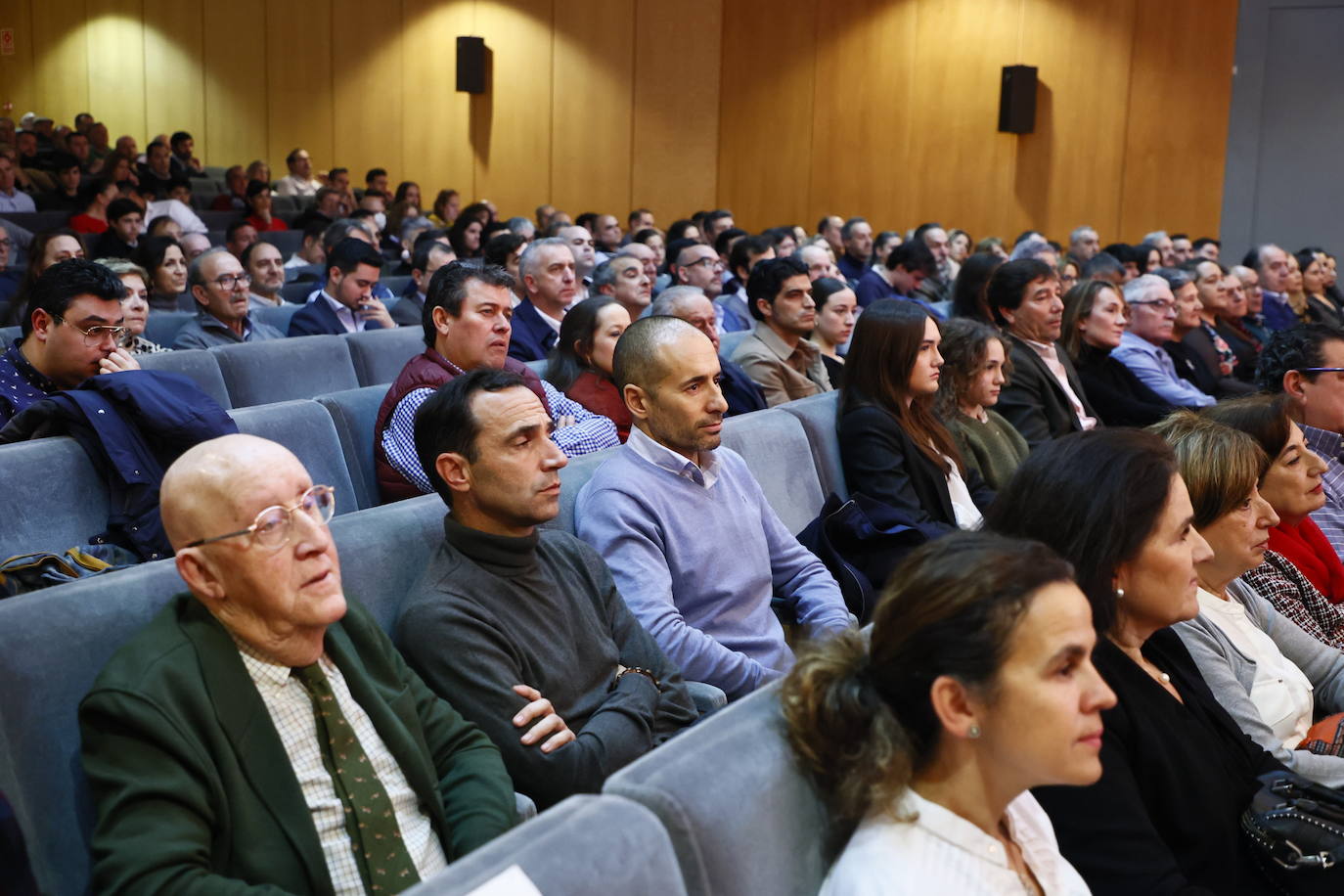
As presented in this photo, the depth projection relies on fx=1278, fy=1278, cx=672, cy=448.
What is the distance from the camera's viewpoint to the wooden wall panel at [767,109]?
1317 cm

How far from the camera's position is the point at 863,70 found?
12.8m

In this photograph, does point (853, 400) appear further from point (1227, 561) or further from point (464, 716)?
point (464, 716)

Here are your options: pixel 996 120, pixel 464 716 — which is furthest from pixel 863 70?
pixel 464 716

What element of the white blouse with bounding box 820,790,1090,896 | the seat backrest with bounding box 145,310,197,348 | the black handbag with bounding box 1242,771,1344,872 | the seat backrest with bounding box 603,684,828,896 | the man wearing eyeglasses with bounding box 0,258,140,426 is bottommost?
the black handbag with bounding box 1242,771,1344,872

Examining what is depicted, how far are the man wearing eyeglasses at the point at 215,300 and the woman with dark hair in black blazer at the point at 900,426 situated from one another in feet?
8.59

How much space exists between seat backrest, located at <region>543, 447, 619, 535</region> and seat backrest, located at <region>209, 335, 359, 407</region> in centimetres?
173

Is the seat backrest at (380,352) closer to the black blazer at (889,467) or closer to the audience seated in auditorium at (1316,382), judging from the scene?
the black blazer at (889,467)

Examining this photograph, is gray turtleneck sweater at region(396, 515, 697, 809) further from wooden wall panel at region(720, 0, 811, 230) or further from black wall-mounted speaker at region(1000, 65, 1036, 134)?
wooden wall panel at region(720, 0, 811, 230)

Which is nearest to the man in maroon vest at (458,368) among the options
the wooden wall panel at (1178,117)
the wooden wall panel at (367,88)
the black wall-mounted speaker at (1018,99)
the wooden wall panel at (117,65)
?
the black wall-mounted speaker at (1018,99)

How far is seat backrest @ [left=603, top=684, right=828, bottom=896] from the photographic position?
1233mm

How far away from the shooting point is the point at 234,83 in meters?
14.8

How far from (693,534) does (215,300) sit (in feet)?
10.3

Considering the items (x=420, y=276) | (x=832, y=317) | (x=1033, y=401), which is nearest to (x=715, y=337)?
(x=832, y=317)

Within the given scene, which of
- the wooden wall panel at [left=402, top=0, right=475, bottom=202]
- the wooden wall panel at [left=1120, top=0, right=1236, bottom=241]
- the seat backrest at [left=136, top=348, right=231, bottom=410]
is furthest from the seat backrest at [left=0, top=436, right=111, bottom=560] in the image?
the wooden wall panel at [left=402, top=0, right=475, bottom=202]
